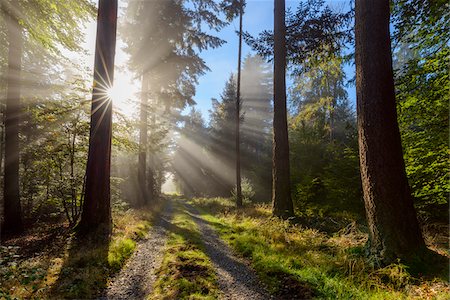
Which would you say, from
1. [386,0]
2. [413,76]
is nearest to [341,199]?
[413,76]

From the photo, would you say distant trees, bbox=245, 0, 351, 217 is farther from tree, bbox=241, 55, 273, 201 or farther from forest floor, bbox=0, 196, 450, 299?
tree, bbox=241, 55, 273, 201

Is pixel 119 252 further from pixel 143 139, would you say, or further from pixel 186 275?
pixel 143 139

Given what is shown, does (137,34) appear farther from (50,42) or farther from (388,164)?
(388,164)

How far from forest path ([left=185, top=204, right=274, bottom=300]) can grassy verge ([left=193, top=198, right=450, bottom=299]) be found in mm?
212

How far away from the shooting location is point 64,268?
4.84 metres

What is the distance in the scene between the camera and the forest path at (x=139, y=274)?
4312mm

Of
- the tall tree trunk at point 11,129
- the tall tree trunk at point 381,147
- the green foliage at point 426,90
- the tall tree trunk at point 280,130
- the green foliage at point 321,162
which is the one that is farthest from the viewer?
the green foliage at point 321,162

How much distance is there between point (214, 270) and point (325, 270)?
224 centimetres

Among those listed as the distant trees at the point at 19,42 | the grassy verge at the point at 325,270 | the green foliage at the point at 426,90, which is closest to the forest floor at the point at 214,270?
the grassy verge at the point at 325,270

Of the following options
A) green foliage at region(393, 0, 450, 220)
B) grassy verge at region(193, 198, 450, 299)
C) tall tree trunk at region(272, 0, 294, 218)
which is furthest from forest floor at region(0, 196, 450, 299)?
green foliage at region(393, 0, 450, 220)

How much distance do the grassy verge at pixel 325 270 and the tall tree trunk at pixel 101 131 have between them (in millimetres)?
4216

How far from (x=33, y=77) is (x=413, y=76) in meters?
17.5

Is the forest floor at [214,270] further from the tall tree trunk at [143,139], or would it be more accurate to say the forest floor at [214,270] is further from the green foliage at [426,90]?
the tall tree trunk at [143,139]

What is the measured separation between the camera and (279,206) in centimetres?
916
